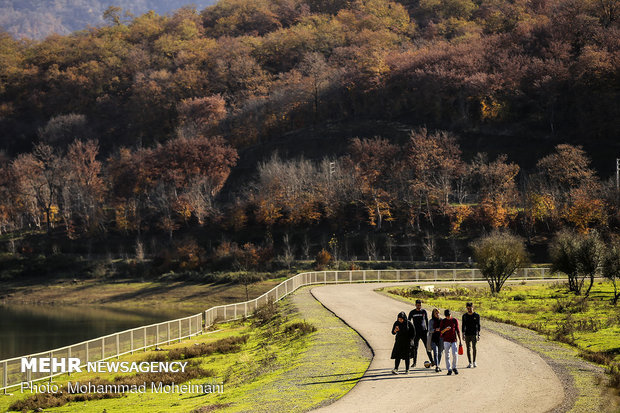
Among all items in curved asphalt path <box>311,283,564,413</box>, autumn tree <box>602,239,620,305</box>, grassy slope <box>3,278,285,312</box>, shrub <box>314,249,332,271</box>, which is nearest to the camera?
curved asphalt path <box>311,283,564,413</box>

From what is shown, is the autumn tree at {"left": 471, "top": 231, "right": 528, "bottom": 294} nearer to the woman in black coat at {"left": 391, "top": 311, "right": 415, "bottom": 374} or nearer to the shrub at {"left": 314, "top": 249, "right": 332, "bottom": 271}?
the shrub at {"left": 314, "top": 249, "right": 332, "bottom": 271}

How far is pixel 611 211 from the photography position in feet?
255

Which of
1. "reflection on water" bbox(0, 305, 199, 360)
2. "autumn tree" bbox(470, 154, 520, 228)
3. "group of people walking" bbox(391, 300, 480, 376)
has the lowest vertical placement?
"reflection on water" bbox(0, 305, 199, 360)

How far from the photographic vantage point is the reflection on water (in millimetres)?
51969

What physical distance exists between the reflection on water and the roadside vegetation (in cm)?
2535

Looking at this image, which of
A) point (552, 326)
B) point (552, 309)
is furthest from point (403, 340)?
point (552, 309)

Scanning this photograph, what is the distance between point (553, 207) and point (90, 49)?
152m

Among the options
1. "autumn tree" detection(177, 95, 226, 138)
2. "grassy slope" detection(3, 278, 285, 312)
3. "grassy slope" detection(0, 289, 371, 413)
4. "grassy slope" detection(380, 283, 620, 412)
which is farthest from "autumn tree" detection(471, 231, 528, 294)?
"autumn tree" detection(177, 95, 226, 138)

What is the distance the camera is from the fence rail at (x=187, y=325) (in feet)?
96.3

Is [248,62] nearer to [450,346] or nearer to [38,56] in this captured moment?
[38,56]

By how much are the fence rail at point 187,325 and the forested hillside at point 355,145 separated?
14.5 meters

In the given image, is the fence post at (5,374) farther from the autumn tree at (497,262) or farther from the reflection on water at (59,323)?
the autumn tree at (497,262)

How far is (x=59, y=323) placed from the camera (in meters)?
63.8

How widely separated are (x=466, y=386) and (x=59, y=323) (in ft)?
172
